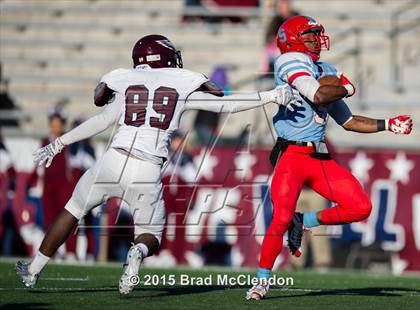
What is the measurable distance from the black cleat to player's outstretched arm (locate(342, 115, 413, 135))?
0.75 metres

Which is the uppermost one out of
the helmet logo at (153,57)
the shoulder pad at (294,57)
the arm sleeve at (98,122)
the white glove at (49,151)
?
the helmet logo at (153,57)

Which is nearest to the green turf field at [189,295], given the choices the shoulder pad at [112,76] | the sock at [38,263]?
the sock at [38,263]

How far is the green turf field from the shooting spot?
625 centimetres

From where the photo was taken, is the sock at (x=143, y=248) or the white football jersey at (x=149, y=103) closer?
the sock at (x=143, y=248)

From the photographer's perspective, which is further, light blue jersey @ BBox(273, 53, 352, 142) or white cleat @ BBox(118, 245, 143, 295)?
light blue jersey @ BBox(273, 53, 352, 142)

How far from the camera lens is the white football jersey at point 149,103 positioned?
259 inches

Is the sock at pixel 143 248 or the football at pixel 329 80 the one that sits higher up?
the football at pixel 329 80

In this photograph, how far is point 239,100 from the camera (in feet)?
22.6

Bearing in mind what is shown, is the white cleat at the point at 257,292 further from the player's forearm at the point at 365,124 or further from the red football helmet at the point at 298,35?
the red football helmet at the point at 298,35

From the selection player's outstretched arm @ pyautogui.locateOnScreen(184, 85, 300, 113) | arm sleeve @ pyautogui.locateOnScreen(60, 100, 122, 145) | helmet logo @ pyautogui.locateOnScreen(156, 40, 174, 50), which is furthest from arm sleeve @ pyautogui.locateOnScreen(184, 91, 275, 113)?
arm sleeve @ pyautogui.locateOnScreen(60, 100, 122, 145)

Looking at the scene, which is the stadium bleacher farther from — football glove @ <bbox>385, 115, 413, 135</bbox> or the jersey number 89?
the jersey number 89

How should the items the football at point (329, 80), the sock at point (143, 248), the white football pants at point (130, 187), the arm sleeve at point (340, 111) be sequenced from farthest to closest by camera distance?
the arm sleeve at point (340, 111) < the football at point (329, 80) < the white football pants at point (130, 187) < the sock at point (143, 248)

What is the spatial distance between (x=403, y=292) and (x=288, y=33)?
2.03m

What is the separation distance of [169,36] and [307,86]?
938 centimetres
